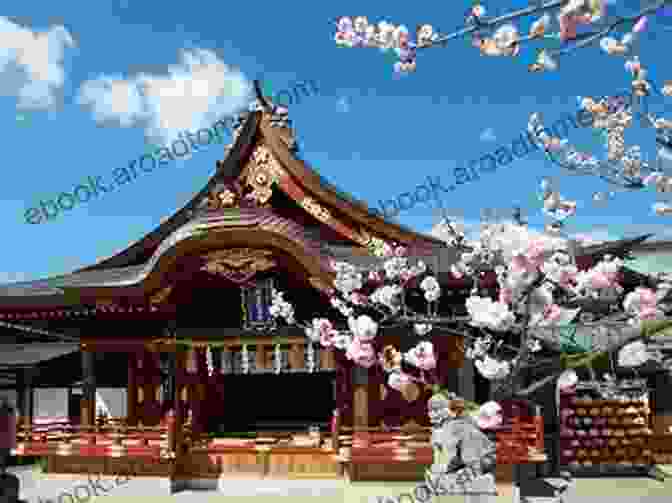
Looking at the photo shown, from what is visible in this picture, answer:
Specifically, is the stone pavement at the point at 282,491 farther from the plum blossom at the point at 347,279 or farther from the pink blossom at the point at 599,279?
the pink blossom at the point at 599,279

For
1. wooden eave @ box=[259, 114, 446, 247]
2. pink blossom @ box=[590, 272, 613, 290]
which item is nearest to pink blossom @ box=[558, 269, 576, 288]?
pink blossom @ box=[590, 272, 613, 290]

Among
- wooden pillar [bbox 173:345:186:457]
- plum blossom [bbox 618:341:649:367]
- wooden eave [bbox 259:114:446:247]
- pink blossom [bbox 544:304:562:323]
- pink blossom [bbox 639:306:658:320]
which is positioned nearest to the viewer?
pink blossom [bbox 639:306:658:320]

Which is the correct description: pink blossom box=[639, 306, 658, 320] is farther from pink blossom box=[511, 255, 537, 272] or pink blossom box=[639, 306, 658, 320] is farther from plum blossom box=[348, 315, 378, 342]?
plum blossom box=[348, 315, 378, 342]

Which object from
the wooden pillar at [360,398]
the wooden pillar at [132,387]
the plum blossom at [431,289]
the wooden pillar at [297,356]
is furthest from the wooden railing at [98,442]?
the plum blossom at [431,289]

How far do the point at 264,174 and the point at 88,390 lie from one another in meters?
5.83

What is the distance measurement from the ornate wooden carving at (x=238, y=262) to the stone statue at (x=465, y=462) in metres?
6.54

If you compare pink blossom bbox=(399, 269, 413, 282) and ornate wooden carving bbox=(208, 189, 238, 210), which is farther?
ornate wooden carving bbox=(208, 189, 238, 210)

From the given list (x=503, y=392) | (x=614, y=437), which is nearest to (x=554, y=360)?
(x=503, y=392)

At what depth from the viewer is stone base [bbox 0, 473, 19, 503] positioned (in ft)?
14.7

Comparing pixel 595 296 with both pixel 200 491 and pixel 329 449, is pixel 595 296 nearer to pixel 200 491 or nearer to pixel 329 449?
pixel 329 449

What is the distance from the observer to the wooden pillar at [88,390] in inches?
579

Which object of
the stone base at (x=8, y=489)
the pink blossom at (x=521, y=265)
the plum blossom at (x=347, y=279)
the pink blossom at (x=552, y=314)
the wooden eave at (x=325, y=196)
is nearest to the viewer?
the stone base at (x=8, y=489)

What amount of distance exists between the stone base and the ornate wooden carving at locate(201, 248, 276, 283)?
934cm

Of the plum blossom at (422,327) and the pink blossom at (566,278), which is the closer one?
the pink blossom at (566,278)
